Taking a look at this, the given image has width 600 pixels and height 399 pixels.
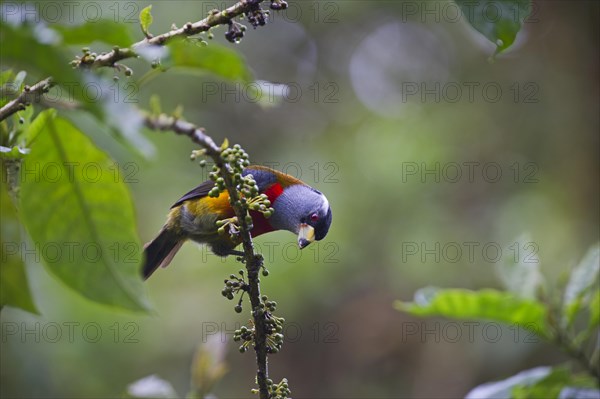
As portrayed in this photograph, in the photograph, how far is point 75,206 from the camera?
1531 mm

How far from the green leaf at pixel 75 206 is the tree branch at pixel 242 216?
0.83 feet

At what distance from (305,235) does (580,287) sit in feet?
4.73

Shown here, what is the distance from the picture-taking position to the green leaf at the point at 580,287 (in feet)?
7.47

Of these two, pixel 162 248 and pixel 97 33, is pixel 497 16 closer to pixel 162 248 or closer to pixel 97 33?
pixel 97 33

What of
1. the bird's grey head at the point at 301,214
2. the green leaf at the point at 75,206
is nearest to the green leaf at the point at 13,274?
the green leaf at the point at 75,206

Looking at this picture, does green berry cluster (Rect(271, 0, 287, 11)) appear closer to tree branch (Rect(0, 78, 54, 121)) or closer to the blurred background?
tree branch (Rect(0, 78, 54, 121))

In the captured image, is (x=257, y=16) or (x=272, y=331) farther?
(x=272, y=331)

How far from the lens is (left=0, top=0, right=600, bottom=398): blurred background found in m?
5.48

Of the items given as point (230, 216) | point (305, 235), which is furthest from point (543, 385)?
point (230, 216)

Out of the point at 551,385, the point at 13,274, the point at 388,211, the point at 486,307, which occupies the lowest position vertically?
the point at 551,385

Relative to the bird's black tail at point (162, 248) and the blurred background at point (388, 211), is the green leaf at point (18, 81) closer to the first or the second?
the bird's black tail at point (162, 248)

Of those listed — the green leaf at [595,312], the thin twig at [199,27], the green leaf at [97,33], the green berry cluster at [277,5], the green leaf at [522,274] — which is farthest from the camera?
the green leaf at [522,274]

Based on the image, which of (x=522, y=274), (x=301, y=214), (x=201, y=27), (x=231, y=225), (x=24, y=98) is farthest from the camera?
(x=301, y=214)

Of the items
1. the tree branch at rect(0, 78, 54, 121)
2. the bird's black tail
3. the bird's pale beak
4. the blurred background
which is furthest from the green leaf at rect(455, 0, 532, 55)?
the blurred background
